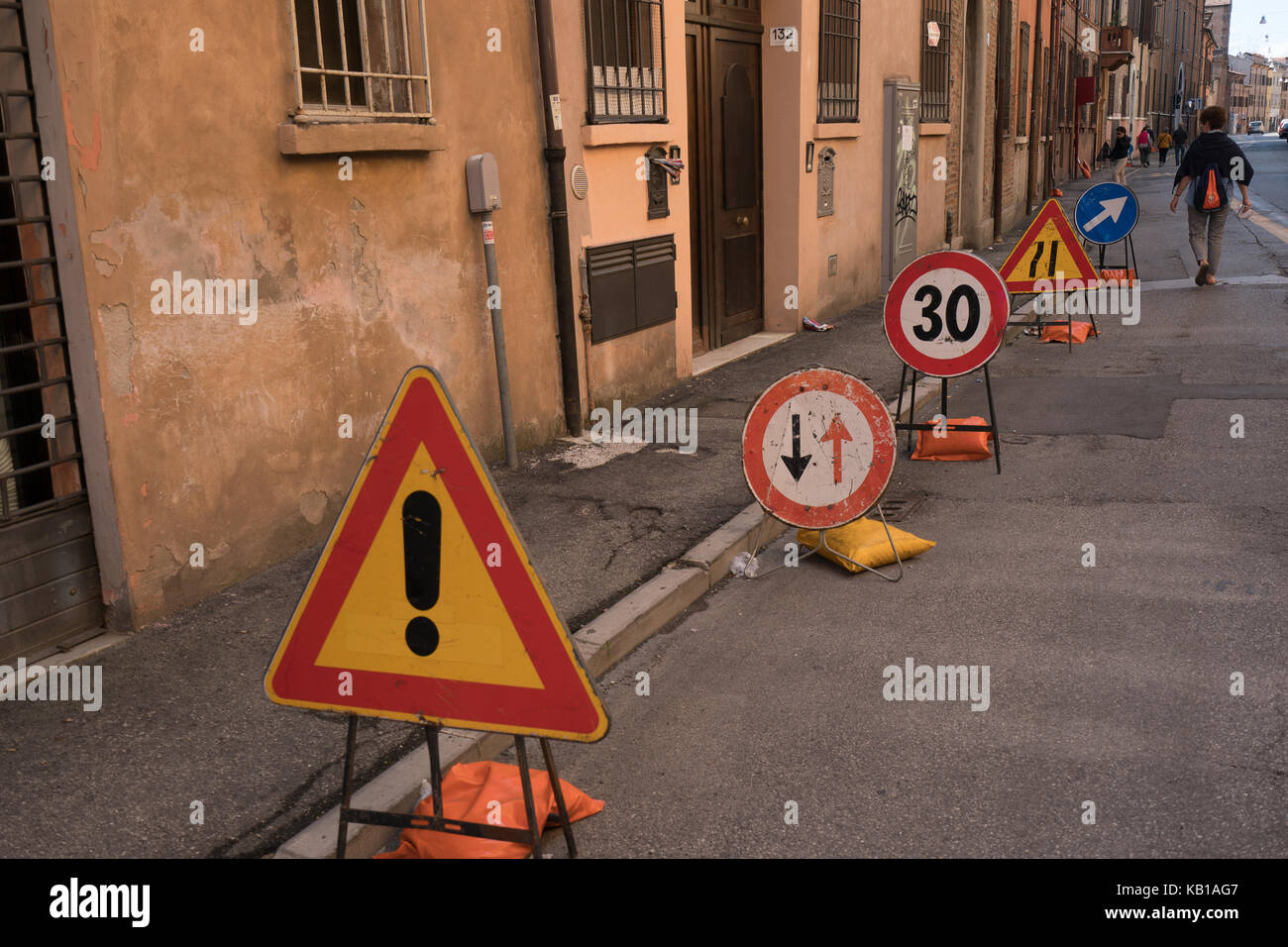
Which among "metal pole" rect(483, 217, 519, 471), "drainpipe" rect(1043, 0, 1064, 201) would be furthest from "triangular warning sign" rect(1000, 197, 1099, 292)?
"drainpipe" rect(1043, 0, 1064, 201)

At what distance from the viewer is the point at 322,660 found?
326 centimetres

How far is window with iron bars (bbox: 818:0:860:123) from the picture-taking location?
43.2 feet

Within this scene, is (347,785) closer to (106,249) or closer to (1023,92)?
(106,249)

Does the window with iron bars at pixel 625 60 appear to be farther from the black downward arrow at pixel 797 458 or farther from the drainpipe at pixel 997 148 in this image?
the drainpipe at pixel 997 148

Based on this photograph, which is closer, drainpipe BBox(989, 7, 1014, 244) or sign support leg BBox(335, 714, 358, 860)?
sign support leg BBox(335, 714, 358, 860)

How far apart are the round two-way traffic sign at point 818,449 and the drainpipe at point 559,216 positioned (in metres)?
2.74

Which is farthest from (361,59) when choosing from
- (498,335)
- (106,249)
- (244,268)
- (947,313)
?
(947,313)

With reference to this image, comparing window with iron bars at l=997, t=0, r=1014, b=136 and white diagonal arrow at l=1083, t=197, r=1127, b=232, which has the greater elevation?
window with iron bars at l=997, t=0, r=1014, b=136

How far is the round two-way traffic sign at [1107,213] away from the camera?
43.5 feet

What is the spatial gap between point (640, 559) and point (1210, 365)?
6.53 meters

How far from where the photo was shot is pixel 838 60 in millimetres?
13664

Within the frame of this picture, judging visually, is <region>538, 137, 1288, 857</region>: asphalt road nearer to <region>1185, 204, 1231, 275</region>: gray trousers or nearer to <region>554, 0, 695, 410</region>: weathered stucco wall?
<region>554, 0, 695, 410</region>: weathered stucco wall

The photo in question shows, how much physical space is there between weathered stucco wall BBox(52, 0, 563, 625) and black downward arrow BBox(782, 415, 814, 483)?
2209 millimetres

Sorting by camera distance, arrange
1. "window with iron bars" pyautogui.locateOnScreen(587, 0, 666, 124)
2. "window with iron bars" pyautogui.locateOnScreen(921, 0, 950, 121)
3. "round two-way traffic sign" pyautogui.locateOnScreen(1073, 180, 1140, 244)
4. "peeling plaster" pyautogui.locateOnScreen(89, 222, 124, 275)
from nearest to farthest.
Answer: "peeling plaster" pyautogui.locateOnScreen(89, 222, 124, 275) < "window with iron bars" pyautogui.locateOnScreen(587, 0, 666, 124) < "round two-way traffic sign" pyautogui.locateOnScreen(1073, 180, 1140, 244) < "window with iron bars" pyautogui.locateOnScreen(921, 0, 950, 121)
